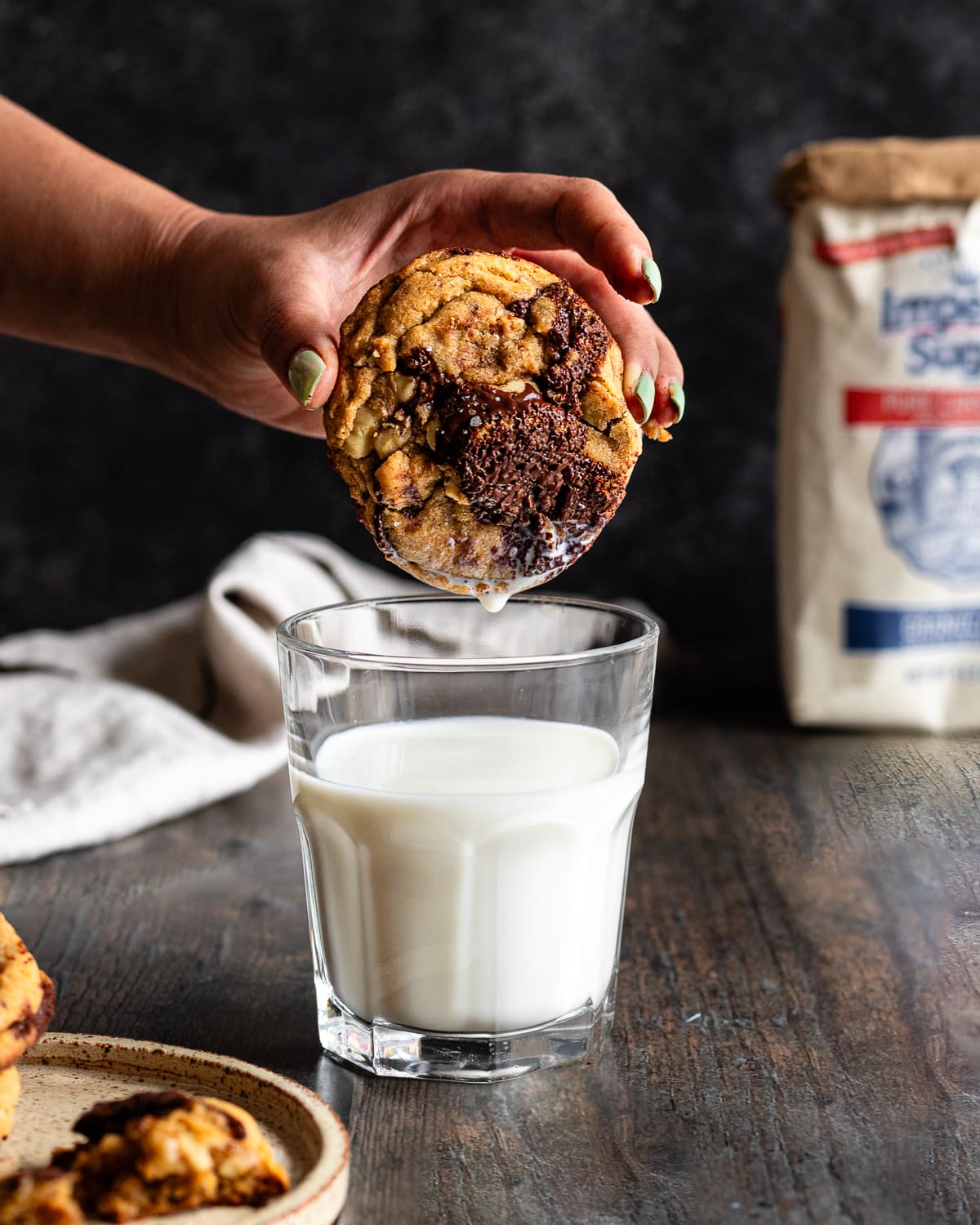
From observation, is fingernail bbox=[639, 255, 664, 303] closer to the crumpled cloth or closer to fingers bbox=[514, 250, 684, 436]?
fingers bbox=[514, 250, 684, 436]

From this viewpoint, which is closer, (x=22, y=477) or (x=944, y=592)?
(x=944, y=592)

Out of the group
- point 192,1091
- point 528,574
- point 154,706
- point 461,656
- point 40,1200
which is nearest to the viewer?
point 40,1200

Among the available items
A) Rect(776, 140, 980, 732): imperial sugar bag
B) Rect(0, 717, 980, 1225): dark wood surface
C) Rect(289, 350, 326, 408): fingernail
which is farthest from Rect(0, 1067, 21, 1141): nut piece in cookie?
Rect(776, 140, 980, 732): imperial sugar bag

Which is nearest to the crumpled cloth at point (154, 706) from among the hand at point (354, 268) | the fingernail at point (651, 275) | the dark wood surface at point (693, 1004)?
the dark wood surface at point (693, 1004)

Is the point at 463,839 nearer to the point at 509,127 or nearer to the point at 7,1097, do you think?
the point at 7,1097

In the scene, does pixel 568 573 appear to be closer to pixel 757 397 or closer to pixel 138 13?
pixel 757 397

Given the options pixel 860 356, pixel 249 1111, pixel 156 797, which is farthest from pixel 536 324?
pixel 860 356

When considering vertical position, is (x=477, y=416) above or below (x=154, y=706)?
above

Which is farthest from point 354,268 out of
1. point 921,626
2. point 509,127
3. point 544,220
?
point 509,127
